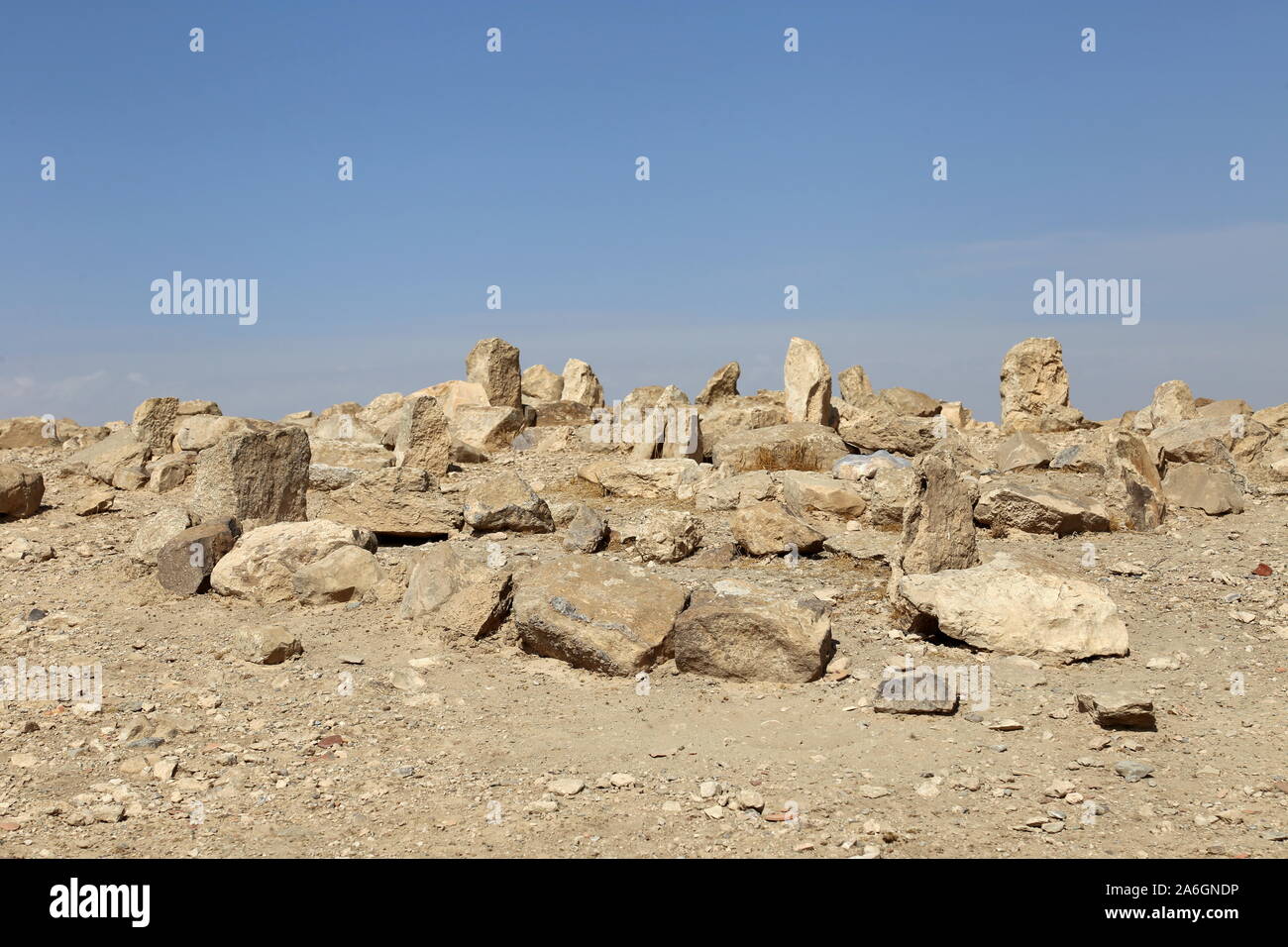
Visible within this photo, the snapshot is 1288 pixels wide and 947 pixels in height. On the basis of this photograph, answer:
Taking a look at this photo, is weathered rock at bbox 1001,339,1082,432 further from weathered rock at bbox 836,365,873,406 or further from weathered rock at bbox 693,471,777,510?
weathered rock at bbox 693,471,777,510

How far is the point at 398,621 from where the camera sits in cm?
852

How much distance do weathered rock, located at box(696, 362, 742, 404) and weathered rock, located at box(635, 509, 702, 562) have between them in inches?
369

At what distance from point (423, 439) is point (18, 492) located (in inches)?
185

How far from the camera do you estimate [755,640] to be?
7359mm

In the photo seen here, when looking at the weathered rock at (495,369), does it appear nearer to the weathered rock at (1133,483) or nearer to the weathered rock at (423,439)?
the weathered rock at (423,439)

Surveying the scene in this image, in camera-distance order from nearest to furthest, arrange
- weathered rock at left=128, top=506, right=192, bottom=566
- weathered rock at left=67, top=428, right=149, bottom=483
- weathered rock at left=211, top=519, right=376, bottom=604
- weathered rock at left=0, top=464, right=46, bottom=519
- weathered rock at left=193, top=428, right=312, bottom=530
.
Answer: weathered rock at left=211, top=519, right=376, bottom=604 → weathered rock at left=128, top=506, right=192, bottom=566 → weathered rock at left=193, top=428, right=312, bottom=530 → weathered rock at left=0, top=464, right=46, bottom=519 → weathered rock at left=67, top=428, right=149, bottom=483

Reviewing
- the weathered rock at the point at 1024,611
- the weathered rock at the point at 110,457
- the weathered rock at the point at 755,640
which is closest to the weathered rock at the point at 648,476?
the weathered rock at the point at 1024,611

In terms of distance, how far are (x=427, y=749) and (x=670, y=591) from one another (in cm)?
232

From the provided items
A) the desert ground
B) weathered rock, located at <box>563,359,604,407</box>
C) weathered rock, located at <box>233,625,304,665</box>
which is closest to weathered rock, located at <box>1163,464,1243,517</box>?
the desert ground

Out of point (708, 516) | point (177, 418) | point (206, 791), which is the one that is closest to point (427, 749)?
point (206, 791)

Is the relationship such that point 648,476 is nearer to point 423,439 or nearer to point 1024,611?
point 423,439

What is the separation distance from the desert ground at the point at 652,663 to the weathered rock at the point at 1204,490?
0.04 metres

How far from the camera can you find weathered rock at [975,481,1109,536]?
10758 millimetres

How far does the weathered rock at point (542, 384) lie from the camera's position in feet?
74.8
